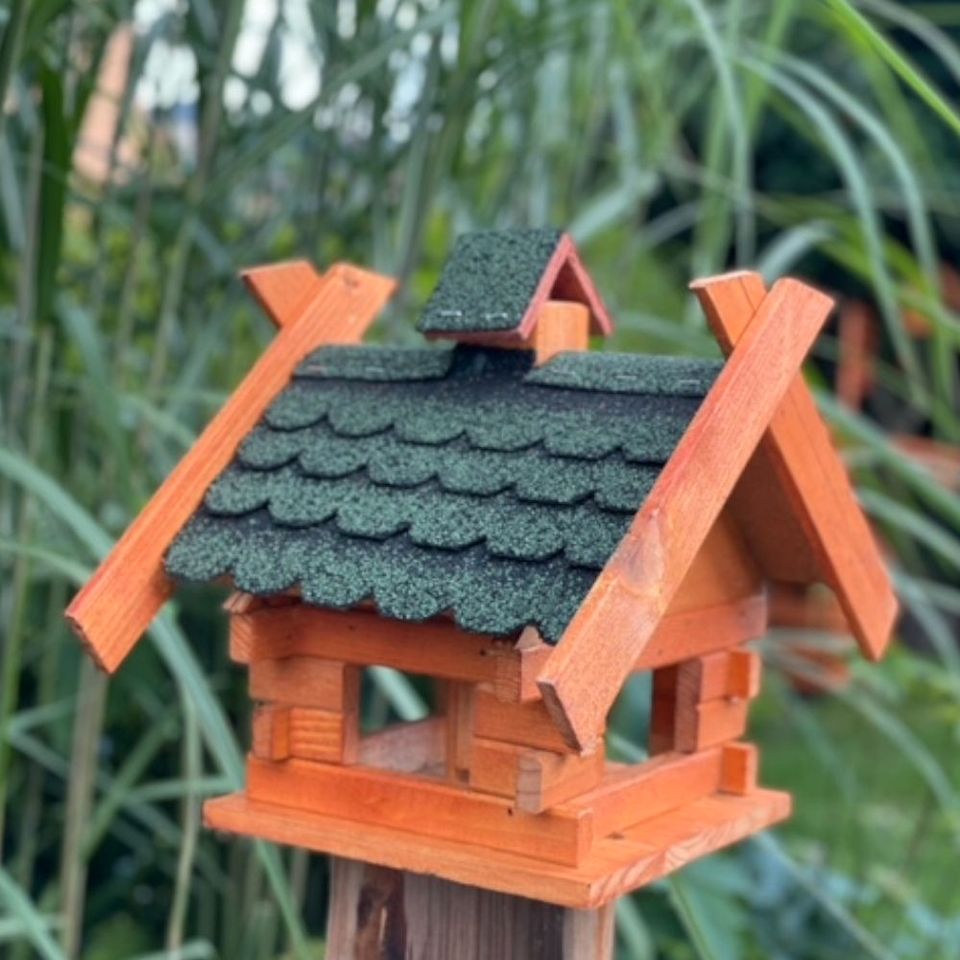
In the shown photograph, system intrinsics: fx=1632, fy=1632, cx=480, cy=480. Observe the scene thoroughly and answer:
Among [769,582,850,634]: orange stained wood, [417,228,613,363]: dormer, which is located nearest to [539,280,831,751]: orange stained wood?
[417,228,613,363]: dormer

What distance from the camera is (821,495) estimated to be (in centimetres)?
73

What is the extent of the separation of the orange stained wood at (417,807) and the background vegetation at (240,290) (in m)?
0.07

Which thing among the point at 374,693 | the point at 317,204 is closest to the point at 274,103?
the point at 317,204

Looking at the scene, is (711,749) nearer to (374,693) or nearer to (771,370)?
(771,370)

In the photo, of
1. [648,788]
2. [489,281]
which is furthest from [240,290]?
[648,788]

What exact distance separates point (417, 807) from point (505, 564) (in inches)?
5.0

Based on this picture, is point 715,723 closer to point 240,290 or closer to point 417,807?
point 417,807

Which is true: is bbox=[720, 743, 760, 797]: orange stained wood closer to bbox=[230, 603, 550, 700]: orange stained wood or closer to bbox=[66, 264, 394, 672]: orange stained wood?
bbox=[230, 603, 550, 700]: orange stained wood

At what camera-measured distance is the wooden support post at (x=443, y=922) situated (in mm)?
690

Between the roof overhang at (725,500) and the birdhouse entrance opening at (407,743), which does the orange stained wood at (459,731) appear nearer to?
the birdhouse entrance opening at (407,743)

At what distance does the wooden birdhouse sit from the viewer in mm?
620

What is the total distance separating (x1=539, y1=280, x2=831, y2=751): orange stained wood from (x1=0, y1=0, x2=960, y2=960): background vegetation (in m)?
0.11

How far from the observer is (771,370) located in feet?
2.13

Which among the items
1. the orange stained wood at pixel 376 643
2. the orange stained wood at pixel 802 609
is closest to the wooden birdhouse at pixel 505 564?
the orange stained wood at pixel 376 643
